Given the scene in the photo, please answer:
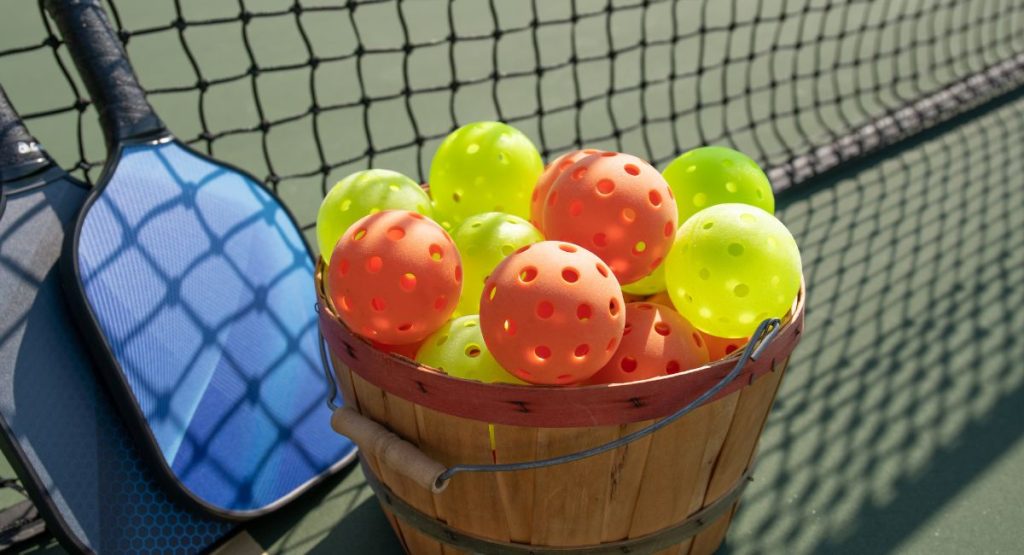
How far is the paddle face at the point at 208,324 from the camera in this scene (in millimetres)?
1465

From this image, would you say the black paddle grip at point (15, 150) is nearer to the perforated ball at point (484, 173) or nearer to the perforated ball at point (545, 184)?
the perforated ball at point (484, 173)

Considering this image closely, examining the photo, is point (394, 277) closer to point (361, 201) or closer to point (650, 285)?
point (361, 201)

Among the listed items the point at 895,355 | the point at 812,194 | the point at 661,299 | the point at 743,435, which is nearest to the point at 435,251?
the point at 661,299

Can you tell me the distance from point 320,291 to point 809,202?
1674 mm

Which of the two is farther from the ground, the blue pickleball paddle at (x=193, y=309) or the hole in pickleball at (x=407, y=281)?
the hole in pickleball at (x=407, y=281)

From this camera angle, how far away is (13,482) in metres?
1.53

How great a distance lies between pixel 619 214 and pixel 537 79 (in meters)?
1.66

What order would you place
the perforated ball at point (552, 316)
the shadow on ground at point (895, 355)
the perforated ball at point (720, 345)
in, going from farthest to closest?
the shadow on ground at point (895, 355)
the perforated ball at point (720, 345)
the perforated ball at point (552, 316)

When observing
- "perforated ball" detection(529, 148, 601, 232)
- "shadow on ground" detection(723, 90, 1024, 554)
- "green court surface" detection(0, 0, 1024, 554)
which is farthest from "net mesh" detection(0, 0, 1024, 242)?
"perforated ball" detection(529, 148, 601, 232)

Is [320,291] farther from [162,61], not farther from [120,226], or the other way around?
[162,61]

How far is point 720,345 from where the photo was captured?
125cm

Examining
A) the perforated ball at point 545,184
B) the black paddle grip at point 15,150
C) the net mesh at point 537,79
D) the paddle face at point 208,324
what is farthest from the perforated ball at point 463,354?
the net mesh at point 537,79

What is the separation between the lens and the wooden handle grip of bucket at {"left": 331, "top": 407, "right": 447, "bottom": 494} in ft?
3.66

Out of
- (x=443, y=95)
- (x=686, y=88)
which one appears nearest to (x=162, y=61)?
(x=443, y=95)
